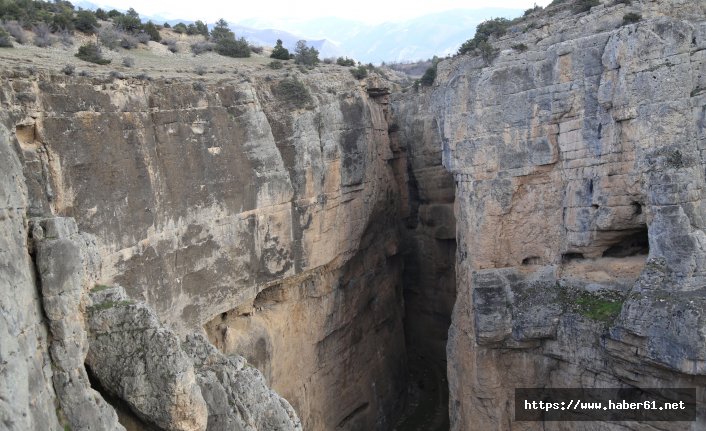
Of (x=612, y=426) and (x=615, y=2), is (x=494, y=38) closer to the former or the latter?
(x=615, y=2)

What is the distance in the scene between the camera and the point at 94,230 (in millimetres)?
12328

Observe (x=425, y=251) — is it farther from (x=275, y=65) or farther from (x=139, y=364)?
(x=139, y=364)

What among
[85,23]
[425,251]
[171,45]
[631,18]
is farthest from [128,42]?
[631,18]

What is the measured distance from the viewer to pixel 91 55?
1523 centimetres

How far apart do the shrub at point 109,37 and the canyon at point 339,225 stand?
4.04m

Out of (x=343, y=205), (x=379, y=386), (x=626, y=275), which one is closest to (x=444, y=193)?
(x=343, y=205)

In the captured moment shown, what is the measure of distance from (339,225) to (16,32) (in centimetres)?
1109

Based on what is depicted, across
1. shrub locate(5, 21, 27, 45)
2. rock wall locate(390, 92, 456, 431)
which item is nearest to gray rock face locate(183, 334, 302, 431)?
shrub locate(5, 21, 27, 45)

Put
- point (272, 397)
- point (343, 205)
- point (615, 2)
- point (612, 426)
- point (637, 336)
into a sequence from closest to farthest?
point (272, 397) → point (637, 336) → point (612, 426) → point (615, 2) → point (343, 205)

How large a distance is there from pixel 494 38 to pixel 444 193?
6.50m

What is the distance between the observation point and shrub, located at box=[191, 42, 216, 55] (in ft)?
68.2

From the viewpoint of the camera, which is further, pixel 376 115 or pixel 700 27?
pixel 376 115

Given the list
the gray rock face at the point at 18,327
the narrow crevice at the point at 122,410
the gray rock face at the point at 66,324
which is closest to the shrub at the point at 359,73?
the gray rock face at the point at 66,324

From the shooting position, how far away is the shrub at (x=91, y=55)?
594 inches
